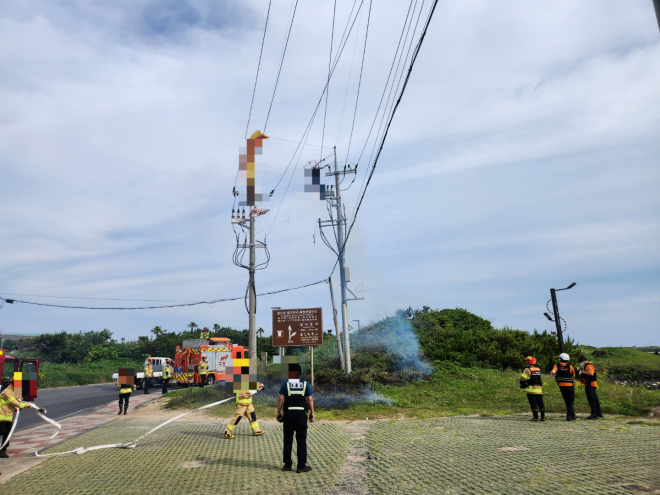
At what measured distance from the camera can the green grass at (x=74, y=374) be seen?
130ft

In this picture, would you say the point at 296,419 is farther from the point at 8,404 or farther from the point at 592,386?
the point at 592,386

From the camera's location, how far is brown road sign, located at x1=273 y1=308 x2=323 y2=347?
17.5 meters

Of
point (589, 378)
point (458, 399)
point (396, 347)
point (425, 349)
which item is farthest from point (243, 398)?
point (425, 349)

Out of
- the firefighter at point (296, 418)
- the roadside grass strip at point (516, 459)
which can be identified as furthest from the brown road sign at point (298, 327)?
the firefighter at point (296, 418)

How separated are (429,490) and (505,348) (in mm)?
18778

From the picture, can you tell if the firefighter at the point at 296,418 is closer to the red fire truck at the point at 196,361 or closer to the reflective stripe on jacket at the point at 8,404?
the reflective stripe on jacket at the point at 8,404

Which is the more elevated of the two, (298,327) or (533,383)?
(298,327)

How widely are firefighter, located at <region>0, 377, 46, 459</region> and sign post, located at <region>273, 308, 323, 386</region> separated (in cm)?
973

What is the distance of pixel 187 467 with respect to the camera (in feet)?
24.0

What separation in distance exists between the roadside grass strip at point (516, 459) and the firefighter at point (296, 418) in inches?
43.0

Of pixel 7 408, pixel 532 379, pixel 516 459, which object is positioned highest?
pixel 7 408

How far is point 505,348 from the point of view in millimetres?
22641

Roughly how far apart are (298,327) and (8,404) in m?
10.3

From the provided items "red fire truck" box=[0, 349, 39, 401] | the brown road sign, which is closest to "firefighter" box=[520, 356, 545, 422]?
the brown road sign
